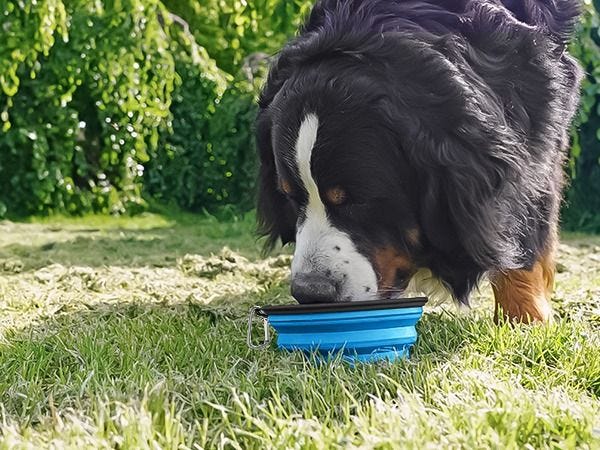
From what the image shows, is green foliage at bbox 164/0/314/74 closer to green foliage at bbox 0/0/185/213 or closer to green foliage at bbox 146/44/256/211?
green foliage at bbox 146/44/256/211

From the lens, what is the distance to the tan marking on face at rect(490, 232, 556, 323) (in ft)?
9.21

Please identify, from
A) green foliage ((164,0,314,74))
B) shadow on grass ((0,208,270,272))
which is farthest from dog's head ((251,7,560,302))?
green foliage ((164,0,314,74))

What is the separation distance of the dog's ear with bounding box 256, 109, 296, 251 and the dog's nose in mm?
524

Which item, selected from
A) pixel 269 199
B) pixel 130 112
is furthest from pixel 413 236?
pixel 130 112

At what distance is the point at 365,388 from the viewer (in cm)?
196

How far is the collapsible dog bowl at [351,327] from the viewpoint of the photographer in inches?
83.4

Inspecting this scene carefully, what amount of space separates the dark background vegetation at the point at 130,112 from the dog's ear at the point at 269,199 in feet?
11.1

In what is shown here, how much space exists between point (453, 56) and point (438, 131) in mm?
246

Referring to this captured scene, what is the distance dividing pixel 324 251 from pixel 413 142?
40cm

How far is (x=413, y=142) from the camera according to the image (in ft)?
8.00

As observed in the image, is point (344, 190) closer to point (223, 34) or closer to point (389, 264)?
point (389, 264)

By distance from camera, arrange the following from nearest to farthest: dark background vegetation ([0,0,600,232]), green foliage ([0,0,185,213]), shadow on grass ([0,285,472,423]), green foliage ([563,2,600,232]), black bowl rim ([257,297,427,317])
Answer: shadow on grass ([0,285,472,423]) < black bowl rim ([257,297,427,317]) < dark background vegetation ([0,0,600,232]) < green foliage ([563,2,600,232]) < green foliage ([0,0,185,213])

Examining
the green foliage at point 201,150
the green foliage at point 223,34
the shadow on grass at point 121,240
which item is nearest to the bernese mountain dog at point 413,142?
the shadow on grass at point 121,240

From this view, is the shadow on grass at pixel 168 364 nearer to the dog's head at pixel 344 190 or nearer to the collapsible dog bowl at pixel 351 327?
the collapsible dog bowl at pixel 351 327
